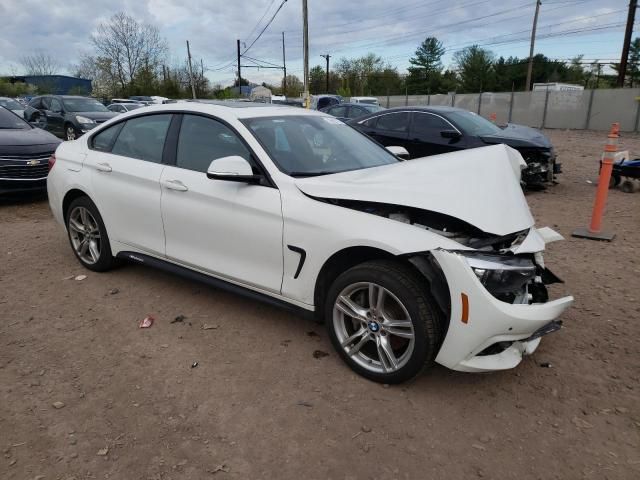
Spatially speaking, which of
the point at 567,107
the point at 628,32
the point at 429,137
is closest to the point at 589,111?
the point at 567,107

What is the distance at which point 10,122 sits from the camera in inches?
338

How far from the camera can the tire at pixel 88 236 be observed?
178 inches

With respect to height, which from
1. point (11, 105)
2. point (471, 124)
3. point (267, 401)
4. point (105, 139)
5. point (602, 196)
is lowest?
point (267, 401)

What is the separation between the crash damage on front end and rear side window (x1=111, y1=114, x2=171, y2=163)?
1.62 metres

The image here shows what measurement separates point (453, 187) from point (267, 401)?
5.55 ft

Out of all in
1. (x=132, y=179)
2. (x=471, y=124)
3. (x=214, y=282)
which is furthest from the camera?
(x=471, y=124)

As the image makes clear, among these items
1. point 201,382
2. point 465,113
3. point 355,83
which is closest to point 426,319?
point 201,382

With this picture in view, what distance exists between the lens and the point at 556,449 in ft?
8.05

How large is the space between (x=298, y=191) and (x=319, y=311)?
812 millimetres

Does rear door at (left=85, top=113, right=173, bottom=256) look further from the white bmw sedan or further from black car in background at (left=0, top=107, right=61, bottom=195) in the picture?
black car in background at (left=0, top=107, right=61, bottom=195)

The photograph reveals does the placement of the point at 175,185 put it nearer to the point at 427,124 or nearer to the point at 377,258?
the point at 377,258

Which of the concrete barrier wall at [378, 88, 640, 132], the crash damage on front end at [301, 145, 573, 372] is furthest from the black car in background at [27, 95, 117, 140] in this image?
the concrete barrier wall at [378, 88, 640, 132]

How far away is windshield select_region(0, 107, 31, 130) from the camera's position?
8.41m

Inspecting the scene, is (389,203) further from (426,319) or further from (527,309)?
(527,309)
